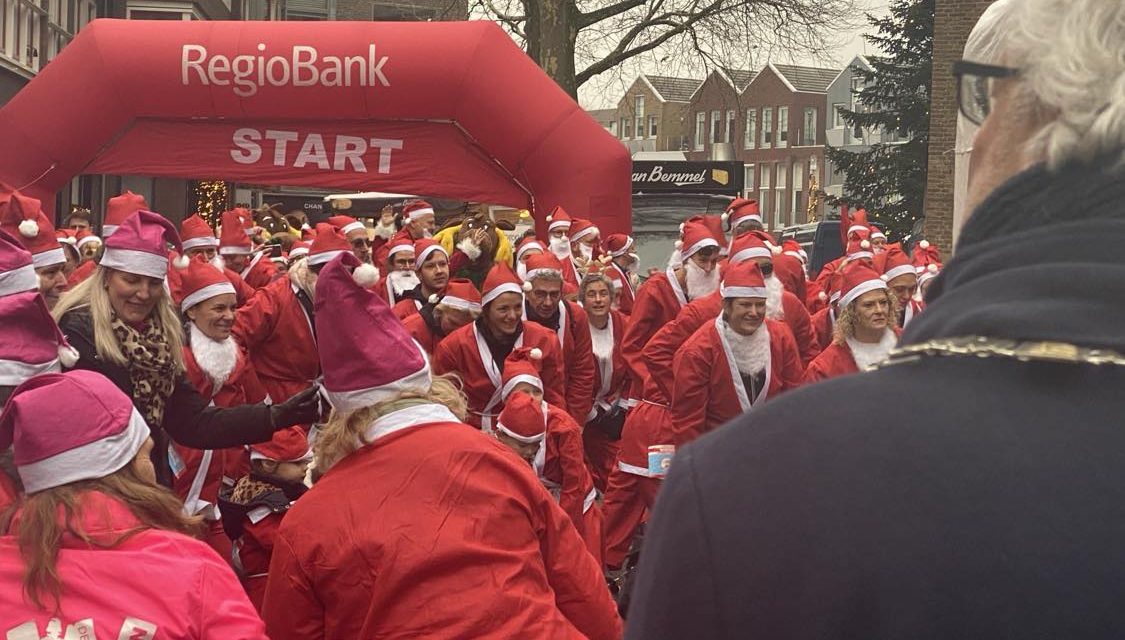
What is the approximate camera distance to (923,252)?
634 inches

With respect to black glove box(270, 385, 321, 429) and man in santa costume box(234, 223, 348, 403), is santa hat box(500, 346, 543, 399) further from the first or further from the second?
black glove box(270, 385, 321, 429)

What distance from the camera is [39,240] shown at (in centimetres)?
871

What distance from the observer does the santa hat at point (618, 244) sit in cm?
1453

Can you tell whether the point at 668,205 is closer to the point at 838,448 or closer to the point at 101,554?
the point at 101,554

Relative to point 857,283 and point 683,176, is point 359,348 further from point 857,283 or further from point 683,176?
point 683,176

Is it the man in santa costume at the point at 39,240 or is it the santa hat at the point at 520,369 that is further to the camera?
the man in santa costume at the point at 39,240

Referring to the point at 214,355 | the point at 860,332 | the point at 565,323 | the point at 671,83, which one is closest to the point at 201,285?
the point at 214,355

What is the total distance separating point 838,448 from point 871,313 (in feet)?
23.1

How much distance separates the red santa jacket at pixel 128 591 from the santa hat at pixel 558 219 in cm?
1077

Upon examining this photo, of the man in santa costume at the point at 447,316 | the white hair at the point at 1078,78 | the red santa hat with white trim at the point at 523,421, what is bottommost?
the red santa hat with white trim at the point at 523,421

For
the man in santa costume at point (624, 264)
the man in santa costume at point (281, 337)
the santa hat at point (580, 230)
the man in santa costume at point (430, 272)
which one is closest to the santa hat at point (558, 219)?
the santa hat at point (580, 230)

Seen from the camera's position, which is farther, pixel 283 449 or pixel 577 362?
pixel 577 362

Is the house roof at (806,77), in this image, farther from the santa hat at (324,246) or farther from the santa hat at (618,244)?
the santa hat at (324,246)

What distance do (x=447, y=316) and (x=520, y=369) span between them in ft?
4.37
